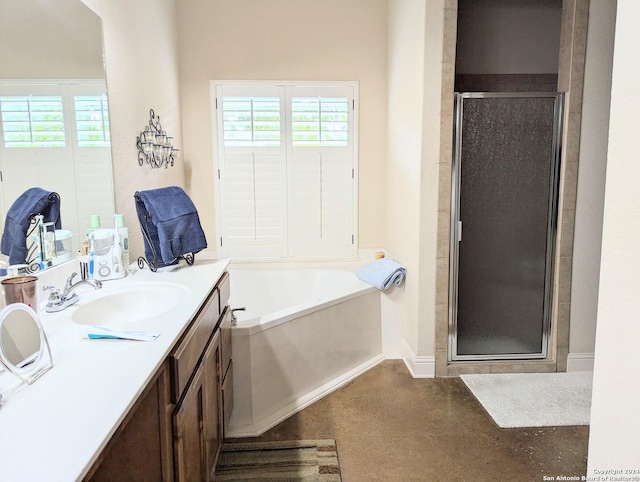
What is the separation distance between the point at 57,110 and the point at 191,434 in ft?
3.97

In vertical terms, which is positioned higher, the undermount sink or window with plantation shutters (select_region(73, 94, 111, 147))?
window with plantation shutters (select_region(73, 94, 111, 147))

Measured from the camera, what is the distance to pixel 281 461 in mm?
2051

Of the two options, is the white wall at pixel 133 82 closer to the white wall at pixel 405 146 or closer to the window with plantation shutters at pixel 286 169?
the window with plantation shutters at pixel 286 169

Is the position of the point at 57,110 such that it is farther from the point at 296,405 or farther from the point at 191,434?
the point at 296,405

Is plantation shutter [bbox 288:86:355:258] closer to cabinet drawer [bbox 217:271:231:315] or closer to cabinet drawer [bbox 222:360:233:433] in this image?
cabinet drawer [bbox 217:271:231:315]

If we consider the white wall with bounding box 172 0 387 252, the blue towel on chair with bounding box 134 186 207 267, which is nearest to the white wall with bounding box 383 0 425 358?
the white wall with bounding box 172 0 387 252

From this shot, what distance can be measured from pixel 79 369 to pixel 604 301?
1.13m

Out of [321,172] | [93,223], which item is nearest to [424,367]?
[321,172]

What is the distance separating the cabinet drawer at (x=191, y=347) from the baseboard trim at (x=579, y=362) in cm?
229

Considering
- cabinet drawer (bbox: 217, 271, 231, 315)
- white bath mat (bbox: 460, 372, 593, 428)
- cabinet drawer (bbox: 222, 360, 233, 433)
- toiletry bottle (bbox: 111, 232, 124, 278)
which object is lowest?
white bath mat (bbox: 460, 372, 593, 428)

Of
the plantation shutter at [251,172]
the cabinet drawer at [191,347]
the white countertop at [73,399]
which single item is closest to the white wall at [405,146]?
the plantation shutter at [251,172]

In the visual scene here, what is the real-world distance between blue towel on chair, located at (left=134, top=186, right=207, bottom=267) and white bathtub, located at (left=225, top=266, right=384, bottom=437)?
50 cm

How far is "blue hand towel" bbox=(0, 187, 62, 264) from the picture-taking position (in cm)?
140

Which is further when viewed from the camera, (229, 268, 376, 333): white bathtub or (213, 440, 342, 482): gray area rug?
(229, 268, 376, 333): white bathtub
